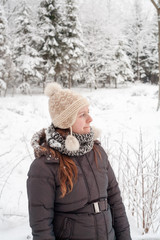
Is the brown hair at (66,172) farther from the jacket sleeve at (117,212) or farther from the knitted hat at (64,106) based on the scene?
the jacket sleeve at (117,212)

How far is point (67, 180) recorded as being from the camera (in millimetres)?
1386

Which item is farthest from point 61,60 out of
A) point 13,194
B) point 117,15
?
point 13,194

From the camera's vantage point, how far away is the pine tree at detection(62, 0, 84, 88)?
17.8 m

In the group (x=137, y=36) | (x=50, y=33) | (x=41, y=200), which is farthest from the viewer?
(x=137, y=36)

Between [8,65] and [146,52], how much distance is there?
20522 millimetres

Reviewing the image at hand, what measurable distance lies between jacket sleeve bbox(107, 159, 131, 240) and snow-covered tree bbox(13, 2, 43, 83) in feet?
58.2

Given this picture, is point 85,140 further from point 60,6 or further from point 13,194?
point 60,6

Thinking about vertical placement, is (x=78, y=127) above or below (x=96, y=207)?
above

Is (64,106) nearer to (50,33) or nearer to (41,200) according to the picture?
(41,200)

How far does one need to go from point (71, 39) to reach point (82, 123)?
18.6 metres

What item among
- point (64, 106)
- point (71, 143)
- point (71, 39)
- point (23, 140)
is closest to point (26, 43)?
point (71, 39)

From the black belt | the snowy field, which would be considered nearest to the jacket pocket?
the black belt

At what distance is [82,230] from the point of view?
1.37m

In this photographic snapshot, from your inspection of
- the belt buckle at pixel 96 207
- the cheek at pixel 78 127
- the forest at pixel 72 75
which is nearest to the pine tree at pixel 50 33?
the forest at pixel 72 75
